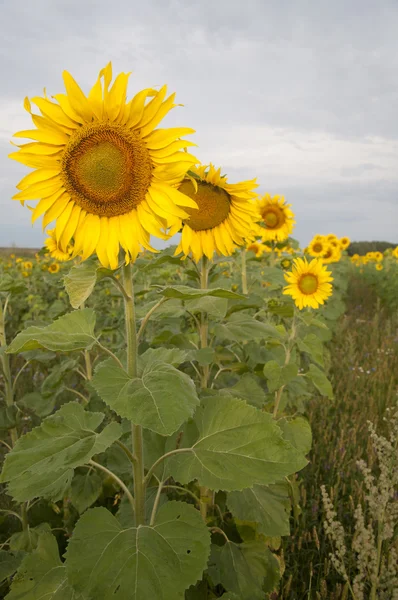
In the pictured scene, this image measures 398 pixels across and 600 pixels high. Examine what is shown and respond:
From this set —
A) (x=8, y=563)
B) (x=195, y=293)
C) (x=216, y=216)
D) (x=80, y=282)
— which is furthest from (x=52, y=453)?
(x=216, y=216)

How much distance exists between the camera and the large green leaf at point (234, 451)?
138cm

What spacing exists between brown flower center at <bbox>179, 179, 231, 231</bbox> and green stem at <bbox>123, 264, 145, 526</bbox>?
2.83ft

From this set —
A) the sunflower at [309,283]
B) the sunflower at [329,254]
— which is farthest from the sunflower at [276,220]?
the sunflower at [329,254]

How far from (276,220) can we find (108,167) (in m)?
3.35

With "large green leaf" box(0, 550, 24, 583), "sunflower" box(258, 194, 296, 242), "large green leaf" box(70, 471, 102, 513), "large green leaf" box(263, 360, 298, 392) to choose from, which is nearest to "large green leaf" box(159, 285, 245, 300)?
"large green leaf" box(263, 360, 298, 392)

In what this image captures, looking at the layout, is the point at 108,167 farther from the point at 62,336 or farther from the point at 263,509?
the point at 263,509

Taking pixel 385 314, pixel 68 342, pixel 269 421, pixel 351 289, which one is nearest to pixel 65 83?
pixel 68 342

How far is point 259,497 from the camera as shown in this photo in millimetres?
2021

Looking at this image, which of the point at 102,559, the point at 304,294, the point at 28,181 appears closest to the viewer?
the point at 102,559

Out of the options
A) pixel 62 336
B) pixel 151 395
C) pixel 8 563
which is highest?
pixel 62 336

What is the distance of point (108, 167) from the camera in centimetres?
154

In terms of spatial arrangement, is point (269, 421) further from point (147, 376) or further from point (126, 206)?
point (126, 206)

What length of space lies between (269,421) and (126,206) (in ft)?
2.72

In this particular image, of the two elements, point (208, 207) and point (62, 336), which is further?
point (208, 207)
